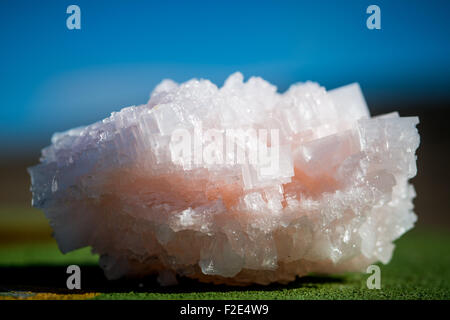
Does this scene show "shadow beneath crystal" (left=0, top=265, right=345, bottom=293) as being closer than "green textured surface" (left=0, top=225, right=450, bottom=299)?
No

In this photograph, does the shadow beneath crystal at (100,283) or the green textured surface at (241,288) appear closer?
the green textured surface at (241,288)

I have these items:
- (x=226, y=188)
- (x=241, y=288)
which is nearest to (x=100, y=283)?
(x=241, y=288)

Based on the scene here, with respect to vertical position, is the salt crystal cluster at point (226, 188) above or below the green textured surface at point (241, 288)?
above

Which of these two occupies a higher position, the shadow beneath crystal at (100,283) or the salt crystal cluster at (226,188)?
the salt crystal cluster at (226,188)
